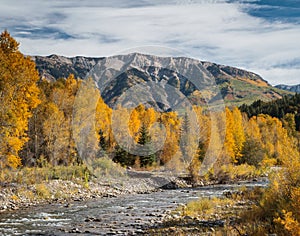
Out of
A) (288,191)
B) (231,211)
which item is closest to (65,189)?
(231,211)

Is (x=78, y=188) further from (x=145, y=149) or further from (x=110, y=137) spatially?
(x=110, y=137)

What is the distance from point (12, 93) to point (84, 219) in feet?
34.6

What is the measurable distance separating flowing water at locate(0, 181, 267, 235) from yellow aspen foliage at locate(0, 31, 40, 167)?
14.9 ft

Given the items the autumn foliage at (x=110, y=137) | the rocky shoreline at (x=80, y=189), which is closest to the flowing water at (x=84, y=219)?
the rocky shoreline at (x=80, y=189)

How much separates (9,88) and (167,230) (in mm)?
15067

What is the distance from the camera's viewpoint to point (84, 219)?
62.4 feet

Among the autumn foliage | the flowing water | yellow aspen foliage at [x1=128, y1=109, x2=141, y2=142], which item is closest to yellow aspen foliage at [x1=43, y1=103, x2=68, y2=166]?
the autumn foliage

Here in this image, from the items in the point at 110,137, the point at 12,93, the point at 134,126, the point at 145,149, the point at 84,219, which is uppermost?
Answer: the point at 12,93

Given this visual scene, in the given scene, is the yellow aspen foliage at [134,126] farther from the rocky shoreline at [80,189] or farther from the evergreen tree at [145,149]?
the rocky shoreline at [80,189]

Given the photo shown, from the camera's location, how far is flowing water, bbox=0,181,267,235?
15984mm

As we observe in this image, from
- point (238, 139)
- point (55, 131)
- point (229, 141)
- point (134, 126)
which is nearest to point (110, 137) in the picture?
point (134, 126)

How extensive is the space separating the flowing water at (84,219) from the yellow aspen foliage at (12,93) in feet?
14.9

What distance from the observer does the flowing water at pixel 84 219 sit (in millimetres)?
15984

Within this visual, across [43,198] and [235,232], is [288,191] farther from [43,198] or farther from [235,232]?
[43,198]
